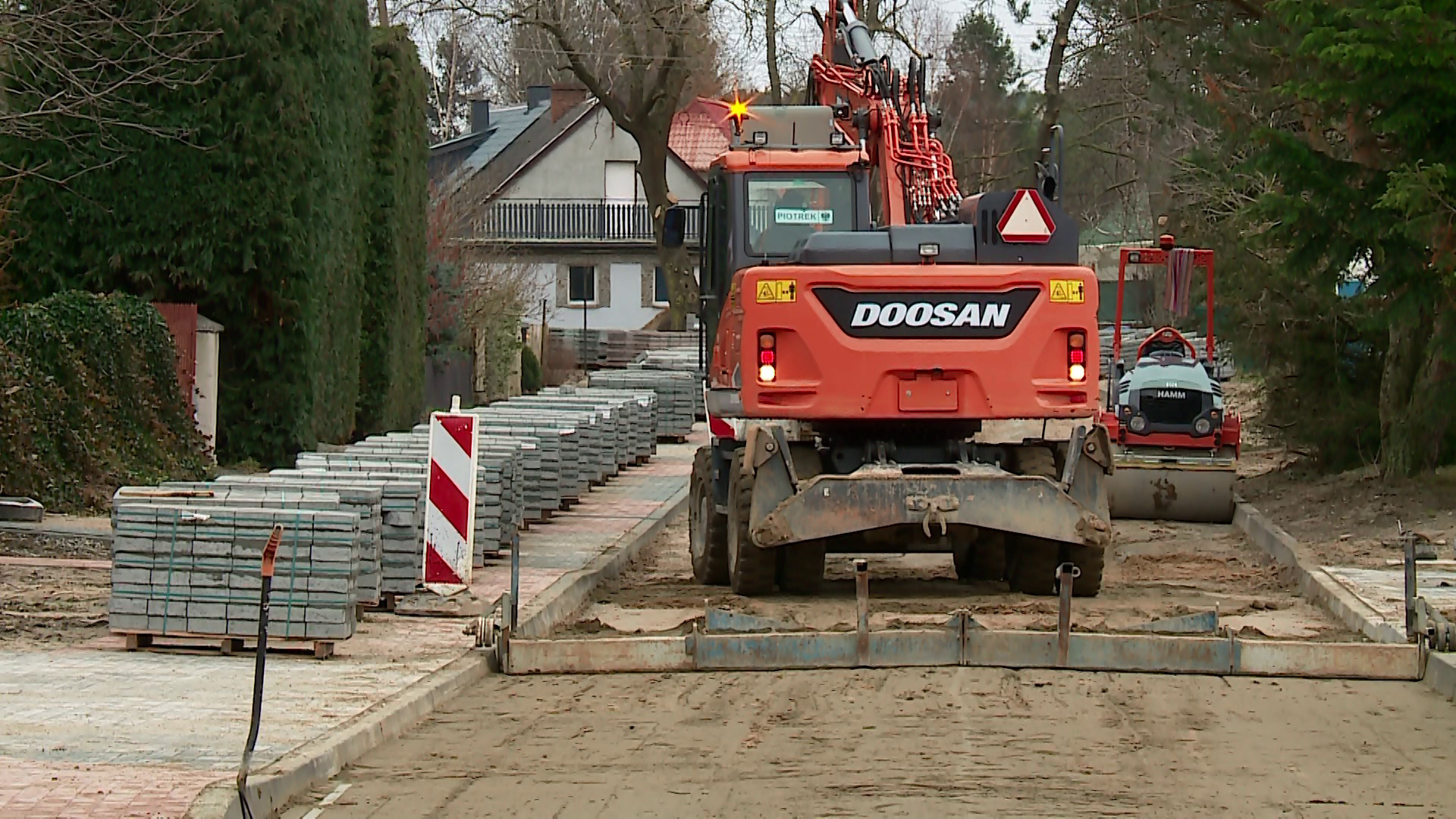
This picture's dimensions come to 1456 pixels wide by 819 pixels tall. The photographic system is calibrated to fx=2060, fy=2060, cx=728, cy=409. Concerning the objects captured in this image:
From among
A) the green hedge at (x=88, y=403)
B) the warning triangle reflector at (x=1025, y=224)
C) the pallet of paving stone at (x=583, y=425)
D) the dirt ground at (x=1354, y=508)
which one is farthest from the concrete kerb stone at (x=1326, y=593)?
the green hedge at (x=88, y=403)

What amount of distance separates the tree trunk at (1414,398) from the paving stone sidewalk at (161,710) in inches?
417

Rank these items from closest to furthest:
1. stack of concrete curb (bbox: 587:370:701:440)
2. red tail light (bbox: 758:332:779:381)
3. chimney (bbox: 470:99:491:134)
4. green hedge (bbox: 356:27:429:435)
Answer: red tail light (bbox: 758:332:779:381), green hedge (bbox: 356:27:429:435), stack of concrete curb (bbox: 587:370:701:440), chimney (bbox: 470:99:491:134)

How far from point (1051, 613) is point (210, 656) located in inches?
215

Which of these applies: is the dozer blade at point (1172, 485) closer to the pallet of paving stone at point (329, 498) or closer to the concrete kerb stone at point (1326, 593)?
the concrete kerb stone at point (1326, 593)

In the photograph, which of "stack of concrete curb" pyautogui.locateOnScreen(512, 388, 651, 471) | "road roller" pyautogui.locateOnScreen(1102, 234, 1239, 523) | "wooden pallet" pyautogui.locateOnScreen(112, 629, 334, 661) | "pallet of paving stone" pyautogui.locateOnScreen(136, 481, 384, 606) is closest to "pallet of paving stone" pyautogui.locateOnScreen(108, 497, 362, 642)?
"wooden pallet" pyautogui.locateOnScreen(112, 629, 334, 661)

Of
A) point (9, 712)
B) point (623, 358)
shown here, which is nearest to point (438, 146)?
point (623, 358)

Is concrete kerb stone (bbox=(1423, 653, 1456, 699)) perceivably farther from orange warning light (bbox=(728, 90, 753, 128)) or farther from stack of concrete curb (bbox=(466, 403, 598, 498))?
stack of concrete curb (bbox=(466, 403, 598, 498))

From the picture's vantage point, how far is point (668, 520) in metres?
22.2

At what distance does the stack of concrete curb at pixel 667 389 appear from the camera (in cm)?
3284

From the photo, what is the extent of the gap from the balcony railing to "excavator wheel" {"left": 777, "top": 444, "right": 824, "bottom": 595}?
5349cm

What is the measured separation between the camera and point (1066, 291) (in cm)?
1459

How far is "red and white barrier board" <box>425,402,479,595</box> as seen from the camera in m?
14.5

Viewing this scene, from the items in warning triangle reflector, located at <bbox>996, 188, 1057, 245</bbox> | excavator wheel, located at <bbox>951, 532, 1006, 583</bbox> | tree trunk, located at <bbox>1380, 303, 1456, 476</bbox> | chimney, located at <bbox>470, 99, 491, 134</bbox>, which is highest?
chimney, located at <bbox>470, 99, 491, 134</bbox>

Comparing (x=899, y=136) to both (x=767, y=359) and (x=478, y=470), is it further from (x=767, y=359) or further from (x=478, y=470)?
(x=478, y=470)
